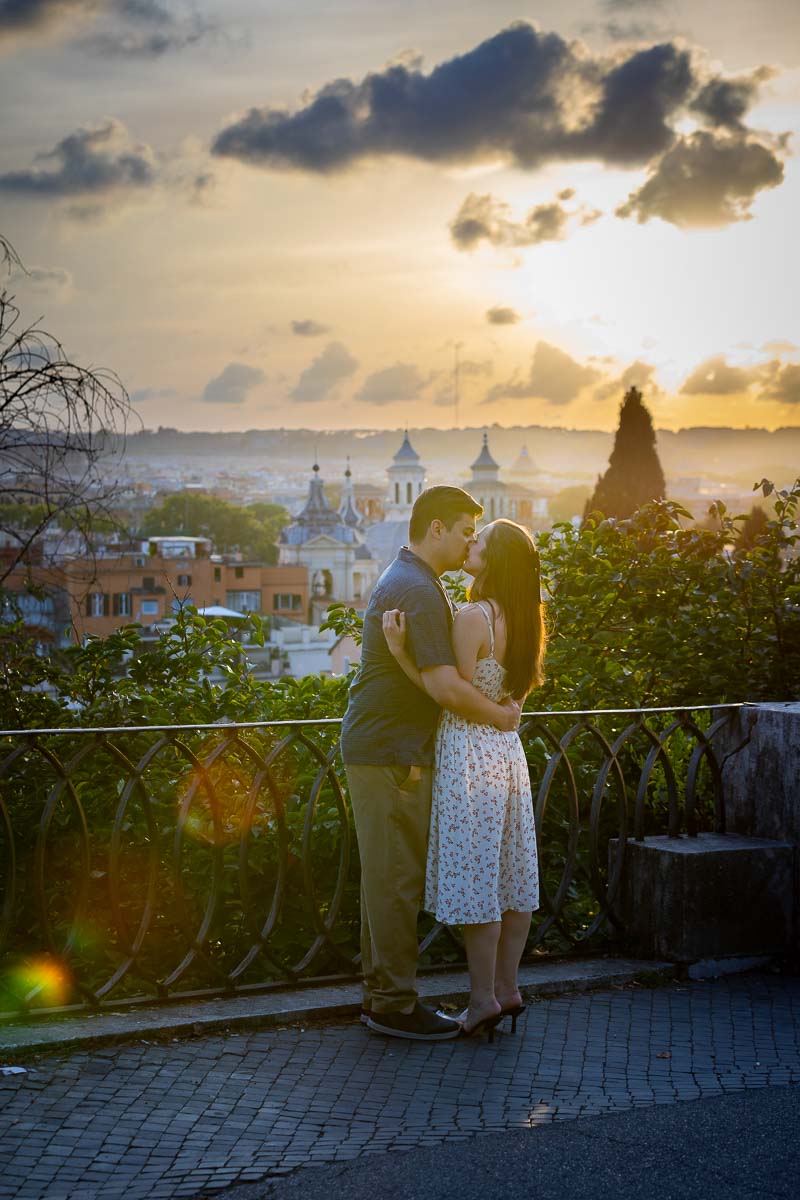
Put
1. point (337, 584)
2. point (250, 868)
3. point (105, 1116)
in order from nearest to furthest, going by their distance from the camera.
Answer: point (105, 1116)
point (250, 868)
point (337, 584)

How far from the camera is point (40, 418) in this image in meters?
7.06

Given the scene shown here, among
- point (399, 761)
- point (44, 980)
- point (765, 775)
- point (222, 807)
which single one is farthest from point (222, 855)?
point (765, 775)

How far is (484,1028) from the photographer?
458cm

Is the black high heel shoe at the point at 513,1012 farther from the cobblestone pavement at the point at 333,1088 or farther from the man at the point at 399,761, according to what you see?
the man at the point at 399,761

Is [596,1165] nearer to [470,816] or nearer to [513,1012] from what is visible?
[513,1012]

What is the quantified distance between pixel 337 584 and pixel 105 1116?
158 m

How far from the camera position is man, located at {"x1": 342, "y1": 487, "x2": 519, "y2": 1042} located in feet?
14.9

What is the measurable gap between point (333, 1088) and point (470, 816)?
934mm

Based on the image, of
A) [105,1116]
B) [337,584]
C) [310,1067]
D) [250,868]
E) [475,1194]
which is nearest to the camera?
[475,1194]

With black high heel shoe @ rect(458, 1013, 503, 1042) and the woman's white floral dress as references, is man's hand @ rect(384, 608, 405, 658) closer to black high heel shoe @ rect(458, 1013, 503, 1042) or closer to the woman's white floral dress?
the woman's white floral dress

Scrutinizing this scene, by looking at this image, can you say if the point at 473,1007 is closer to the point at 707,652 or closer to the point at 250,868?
the point at 250,868

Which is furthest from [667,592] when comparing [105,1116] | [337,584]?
[337,584]

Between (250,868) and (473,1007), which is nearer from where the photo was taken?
(473,1007)

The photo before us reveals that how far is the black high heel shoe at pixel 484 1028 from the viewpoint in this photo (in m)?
4.55
